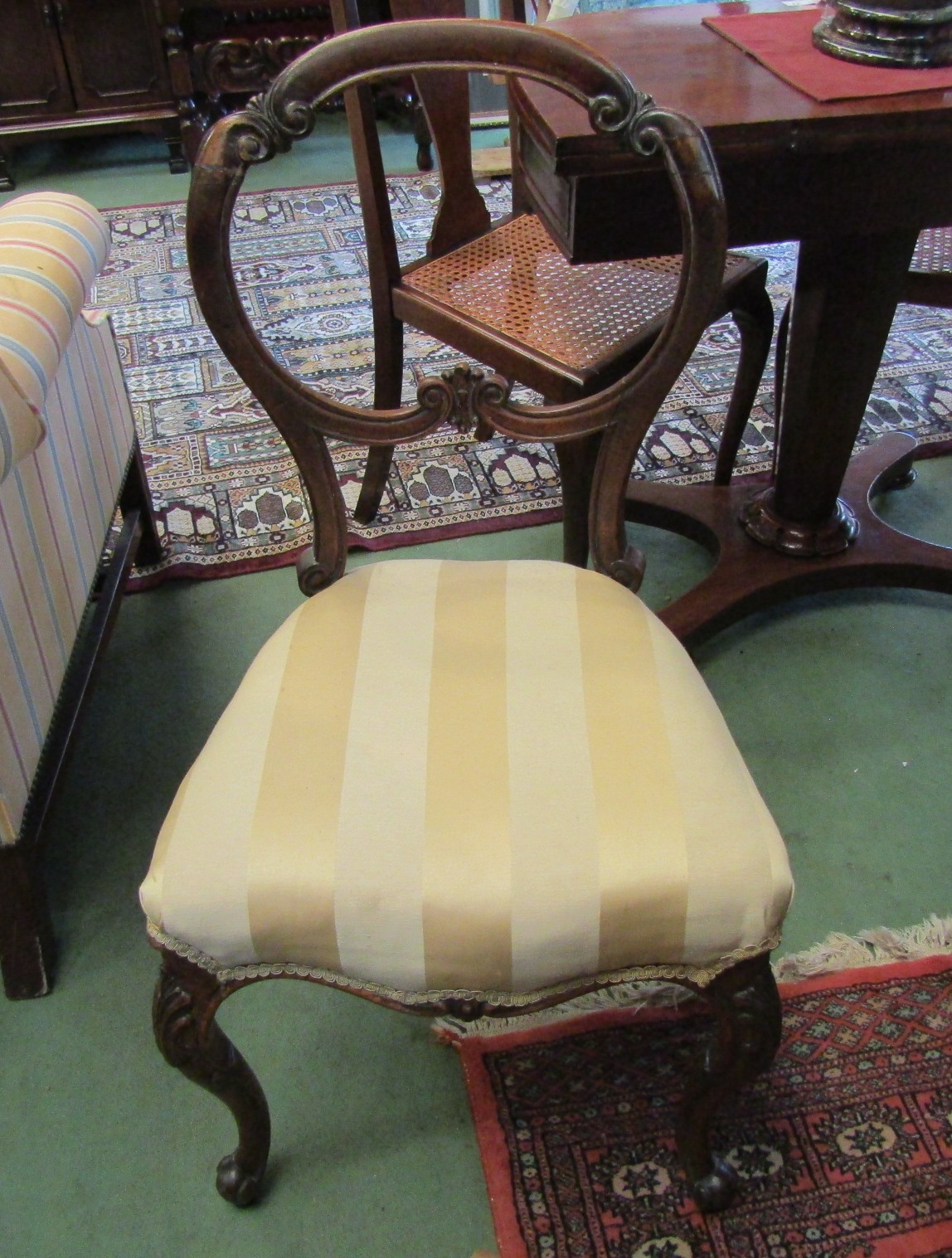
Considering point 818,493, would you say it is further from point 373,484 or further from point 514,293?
point 373,484

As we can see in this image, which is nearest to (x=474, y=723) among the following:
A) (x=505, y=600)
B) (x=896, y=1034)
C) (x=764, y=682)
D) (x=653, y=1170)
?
(x=505, y=600)

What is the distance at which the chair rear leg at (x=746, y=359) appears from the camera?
4.79 feet

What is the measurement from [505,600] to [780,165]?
1.73 ft

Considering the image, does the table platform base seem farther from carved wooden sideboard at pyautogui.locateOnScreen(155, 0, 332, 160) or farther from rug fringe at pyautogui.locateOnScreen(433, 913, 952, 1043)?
carved wooden sideboard at pyautogui.locateOnScreen(155, 0, 332, 160)

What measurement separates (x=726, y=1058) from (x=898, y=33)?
1048 millimetres

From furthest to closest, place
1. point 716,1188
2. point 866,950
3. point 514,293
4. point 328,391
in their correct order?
point 328,391, point 514,293, point 866,950, point 716,1188

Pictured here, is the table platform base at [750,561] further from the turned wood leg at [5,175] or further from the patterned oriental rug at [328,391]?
the turned wood leg at [5,175]

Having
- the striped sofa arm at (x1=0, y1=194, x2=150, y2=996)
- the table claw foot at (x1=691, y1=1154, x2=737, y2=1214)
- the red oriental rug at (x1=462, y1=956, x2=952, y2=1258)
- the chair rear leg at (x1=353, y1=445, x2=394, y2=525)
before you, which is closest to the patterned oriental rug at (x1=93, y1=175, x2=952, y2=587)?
the chair rear leg at (x1=353, y1=445, x2=394, y2=525)

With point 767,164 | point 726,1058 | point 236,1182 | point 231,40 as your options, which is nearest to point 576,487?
point 767,164

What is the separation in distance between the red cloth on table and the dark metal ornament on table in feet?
0.04

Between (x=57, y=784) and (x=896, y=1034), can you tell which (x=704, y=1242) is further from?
(x=57, y=784)

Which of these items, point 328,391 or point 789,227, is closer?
point 789,227

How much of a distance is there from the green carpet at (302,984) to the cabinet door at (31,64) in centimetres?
229

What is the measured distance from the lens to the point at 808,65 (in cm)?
113
